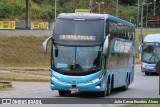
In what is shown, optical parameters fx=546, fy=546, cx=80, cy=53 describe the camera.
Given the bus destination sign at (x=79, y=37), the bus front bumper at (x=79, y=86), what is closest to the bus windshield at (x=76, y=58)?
the bus destination sign at (x=79, y=37)

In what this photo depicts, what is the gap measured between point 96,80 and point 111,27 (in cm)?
302

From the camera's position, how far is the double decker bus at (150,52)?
46.1 metres

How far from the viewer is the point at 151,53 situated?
46.5 m

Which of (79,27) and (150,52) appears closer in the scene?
(79,27)

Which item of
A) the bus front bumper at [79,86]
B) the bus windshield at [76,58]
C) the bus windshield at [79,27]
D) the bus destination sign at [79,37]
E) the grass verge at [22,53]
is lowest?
the grass verge at [22,53]

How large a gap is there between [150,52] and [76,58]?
2444 centimetres

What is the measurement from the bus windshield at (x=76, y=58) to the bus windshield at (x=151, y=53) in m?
23.7

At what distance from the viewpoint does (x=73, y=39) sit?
22.9 meters

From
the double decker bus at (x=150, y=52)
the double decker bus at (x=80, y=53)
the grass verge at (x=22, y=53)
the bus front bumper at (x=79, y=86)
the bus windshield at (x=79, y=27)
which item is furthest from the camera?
the grass verge at (x=22, y=53)

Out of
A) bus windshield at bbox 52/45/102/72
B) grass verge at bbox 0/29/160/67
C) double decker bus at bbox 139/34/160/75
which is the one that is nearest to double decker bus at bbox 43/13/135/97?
bus windshield at bbox 52/45/102/72

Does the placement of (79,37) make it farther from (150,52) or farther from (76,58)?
(150,52)

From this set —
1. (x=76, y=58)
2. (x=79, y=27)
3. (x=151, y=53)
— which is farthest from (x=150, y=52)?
(x=76, y=58)

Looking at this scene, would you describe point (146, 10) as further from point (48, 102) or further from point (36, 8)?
point (48, 102)

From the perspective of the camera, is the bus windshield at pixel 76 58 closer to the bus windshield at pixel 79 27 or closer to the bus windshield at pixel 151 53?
the bus windshield at pixel 79 27
